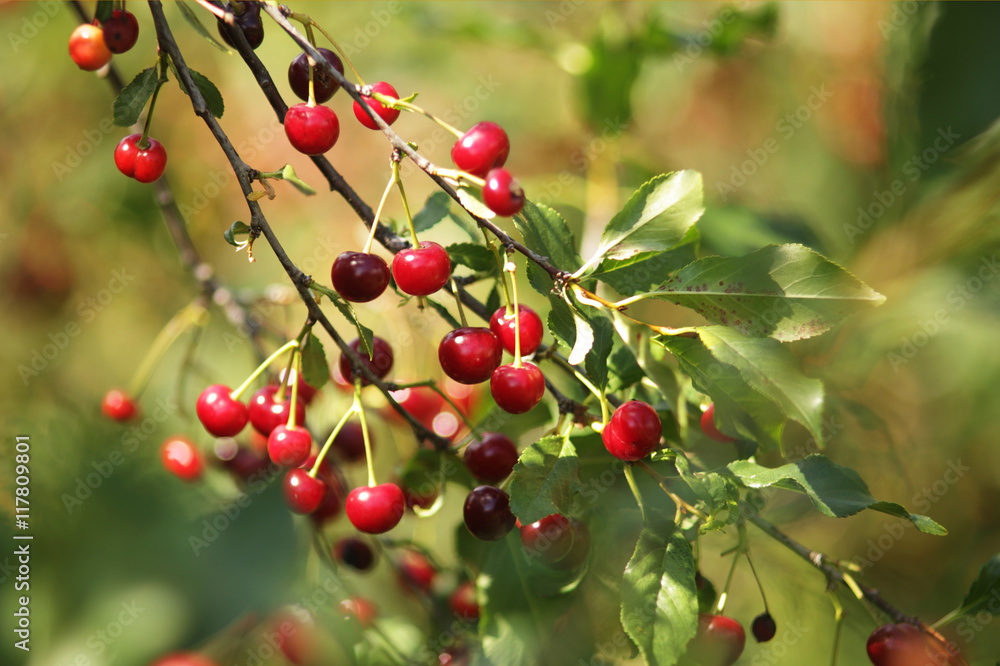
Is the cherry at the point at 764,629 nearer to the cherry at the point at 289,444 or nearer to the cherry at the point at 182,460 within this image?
the cherry at the point at 289,444

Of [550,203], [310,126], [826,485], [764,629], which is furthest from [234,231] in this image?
[550,203]

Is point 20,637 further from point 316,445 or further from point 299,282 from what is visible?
point 299,282

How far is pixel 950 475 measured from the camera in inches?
53.4

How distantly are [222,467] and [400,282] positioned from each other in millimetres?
751

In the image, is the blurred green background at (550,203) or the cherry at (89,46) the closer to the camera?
the cherry at (89,46)

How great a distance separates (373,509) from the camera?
2.15 ft

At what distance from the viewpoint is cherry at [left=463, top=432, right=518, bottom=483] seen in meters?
0.71

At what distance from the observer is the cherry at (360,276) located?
1.90 feet

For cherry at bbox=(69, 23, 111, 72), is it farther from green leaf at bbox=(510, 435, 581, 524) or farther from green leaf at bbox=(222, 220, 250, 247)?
green leaf at bbox=(510, 435, 581, 524)

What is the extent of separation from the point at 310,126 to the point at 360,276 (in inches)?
5.4

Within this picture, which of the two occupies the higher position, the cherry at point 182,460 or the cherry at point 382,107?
the cherry at point 382,107

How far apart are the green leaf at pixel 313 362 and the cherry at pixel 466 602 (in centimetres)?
42

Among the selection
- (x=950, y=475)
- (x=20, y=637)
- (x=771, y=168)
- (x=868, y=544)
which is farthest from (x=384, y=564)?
(x=771, y=168)

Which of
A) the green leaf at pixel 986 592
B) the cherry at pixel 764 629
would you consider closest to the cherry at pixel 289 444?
the cherry at pixel 764 629
